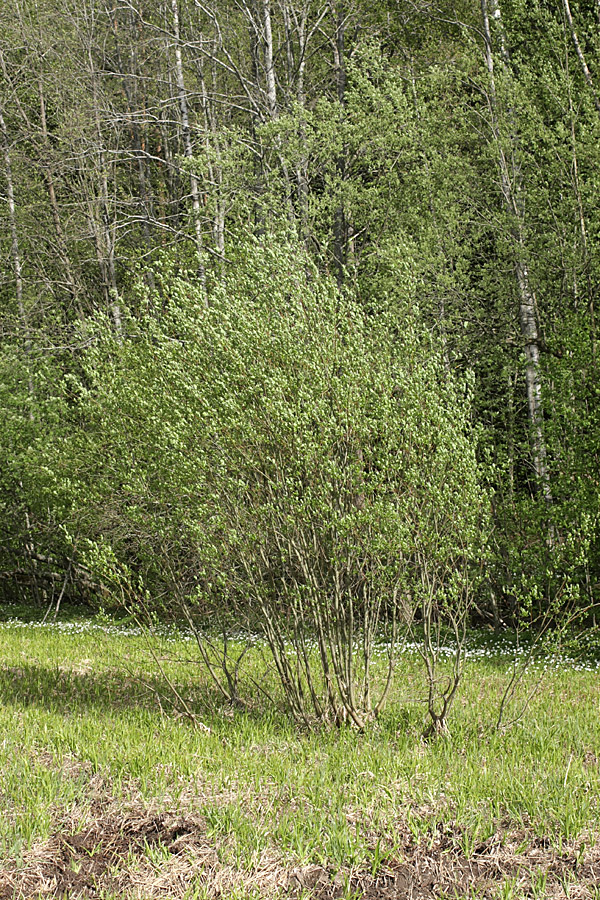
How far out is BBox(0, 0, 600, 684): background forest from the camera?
659 cm

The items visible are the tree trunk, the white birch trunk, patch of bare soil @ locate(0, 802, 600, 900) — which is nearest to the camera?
patch of bare soil @ locate(0, 802, 600, 900)

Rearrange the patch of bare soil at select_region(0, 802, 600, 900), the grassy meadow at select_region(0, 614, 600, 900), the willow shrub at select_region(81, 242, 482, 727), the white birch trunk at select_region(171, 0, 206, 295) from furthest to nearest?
the white birch trunk at select_region(171, 0, 206, 295) < the willow shrub at select_region(81, 242, 482, 727) < the grassy meadow at select_region(0, 614, 600, 900) < the patch of bare soil at select_region(0, 802, 600, 900)

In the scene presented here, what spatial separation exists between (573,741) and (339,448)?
9.62ft

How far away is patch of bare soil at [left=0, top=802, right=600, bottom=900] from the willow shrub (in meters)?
1.99

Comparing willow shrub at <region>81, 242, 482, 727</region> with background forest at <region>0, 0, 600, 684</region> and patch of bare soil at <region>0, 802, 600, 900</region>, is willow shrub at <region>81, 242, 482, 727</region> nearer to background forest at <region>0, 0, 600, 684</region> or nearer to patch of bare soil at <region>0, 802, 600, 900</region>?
background forest at <region>0, 0, 600, 684</region>

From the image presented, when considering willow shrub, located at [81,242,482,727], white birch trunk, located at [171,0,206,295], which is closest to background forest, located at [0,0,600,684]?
willow shrub, located at [81,242,482,727]

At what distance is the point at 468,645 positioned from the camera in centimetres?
1250

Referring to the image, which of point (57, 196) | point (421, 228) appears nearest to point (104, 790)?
point (421, 228)

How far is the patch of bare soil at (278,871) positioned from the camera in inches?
171

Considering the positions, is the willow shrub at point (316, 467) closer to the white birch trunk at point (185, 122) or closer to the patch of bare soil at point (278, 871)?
the patch of bare soil at point (278, 871)

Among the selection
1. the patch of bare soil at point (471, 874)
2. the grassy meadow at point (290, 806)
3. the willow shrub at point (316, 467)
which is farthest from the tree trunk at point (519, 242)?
the patch of bare soil at point (471, 874)

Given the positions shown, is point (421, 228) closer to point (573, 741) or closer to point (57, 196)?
point (573, 741)

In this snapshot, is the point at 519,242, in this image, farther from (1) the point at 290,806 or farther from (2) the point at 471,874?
(2) the point at 471,874

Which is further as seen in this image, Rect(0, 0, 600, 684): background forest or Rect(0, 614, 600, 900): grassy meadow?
Rect(0, 0, 600, 684): background forest
